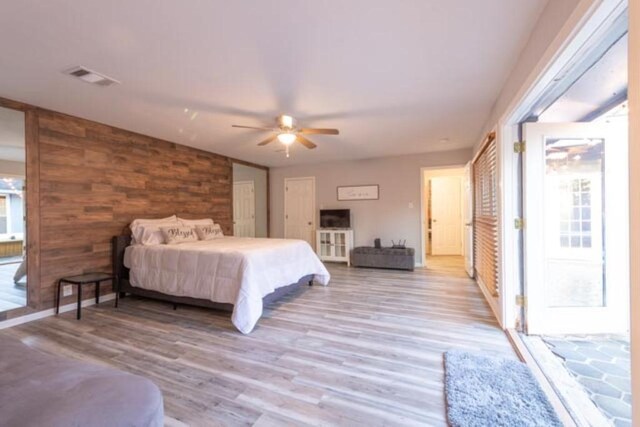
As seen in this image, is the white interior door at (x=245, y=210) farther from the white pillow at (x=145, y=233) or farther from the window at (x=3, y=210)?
the window at (x=3, y=210)

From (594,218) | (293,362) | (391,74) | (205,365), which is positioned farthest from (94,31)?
(594,218)

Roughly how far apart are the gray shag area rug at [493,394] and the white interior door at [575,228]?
840 mm

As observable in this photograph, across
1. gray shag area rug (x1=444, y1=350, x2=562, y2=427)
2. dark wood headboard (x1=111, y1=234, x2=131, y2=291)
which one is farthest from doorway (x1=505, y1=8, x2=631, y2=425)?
dark wood headboard (x1=111, y1=234, x2=131, y2=291)

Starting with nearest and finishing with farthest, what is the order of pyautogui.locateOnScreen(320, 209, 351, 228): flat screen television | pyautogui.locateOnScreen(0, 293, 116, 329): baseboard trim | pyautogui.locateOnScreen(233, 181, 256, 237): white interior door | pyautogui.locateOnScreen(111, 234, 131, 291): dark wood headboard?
pyautogui.locateOnScreen(0, 293, 116, 329): baseboard trim < pyautogui.locateOnScreen(111, 234, 131, 291): dark wood headboard < pyautogui.locateOnScreen(320, 209, 351, 228): flat screen television < pyautogui.locateOnScreen(233, 181, 256, 237): white interior door

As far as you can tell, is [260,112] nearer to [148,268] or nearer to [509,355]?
[148,268]

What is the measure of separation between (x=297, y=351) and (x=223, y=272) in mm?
1225

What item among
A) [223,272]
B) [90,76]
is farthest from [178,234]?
[90,76]

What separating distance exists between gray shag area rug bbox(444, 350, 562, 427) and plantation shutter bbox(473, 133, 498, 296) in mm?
1286

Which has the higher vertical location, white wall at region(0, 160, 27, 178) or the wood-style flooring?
white wall at region(0, 160, 27, 178)

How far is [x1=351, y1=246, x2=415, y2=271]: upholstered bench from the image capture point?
18.1 feet

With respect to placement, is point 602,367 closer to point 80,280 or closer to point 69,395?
point 69,395

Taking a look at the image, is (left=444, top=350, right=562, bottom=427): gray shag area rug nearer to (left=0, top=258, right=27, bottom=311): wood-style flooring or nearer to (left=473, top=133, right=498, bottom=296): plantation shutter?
(left=473, top=133, right=498, bottom=296): plantation shutter

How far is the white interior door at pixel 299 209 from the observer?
6.99 m

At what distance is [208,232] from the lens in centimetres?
462
